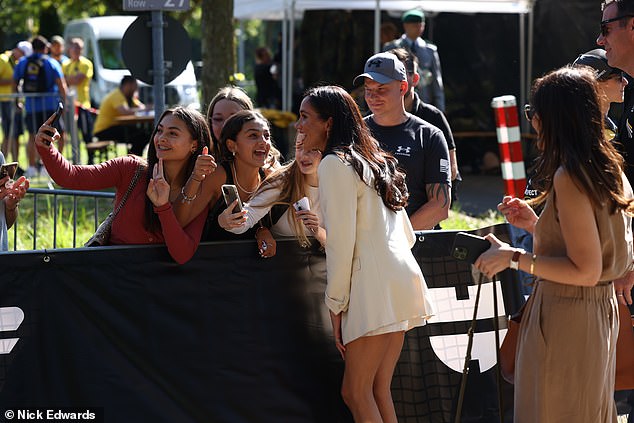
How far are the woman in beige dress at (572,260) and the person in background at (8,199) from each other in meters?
2.46

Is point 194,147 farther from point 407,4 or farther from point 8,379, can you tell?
point 407,4

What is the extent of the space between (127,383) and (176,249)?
0.69 meters

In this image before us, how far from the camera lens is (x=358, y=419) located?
460cm

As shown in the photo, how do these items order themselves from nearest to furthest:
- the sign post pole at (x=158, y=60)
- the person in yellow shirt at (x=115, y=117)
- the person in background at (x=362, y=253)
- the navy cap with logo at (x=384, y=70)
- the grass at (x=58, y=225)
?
the person in background at (x=362, y=253)
the navy cap with logo at (x=384, y=70)
the sign post pole at (x=158, y=60)
the grass at (x=58, y=225)
the person in yellow shirt at (x=115, y=117)

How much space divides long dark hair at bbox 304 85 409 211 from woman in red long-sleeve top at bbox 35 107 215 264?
0.60 metres

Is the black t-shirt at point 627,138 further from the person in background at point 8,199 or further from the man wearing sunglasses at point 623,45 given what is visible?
the person in background at point 8,199

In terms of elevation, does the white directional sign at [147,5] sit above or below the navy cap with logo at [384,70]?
above

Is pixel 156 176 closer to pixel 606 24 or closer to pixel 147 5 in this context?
pixel 606 24

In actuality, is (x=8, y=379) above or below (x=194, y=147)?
below

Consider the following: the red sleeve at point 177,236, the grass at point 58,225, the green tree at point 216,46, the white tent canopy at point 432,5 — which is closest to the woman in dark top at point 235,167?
the red sleeve at point 177,236

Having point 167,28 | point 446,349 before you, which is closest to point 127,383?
point 446,349

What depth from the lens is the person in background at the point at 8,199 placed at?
5.08 metres

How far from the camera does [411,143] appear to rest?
588cm

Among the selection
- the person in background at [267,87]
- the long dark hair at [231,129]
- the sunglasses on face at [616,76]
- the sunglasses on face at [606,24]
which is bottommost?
the long dark hair at [231,129]
